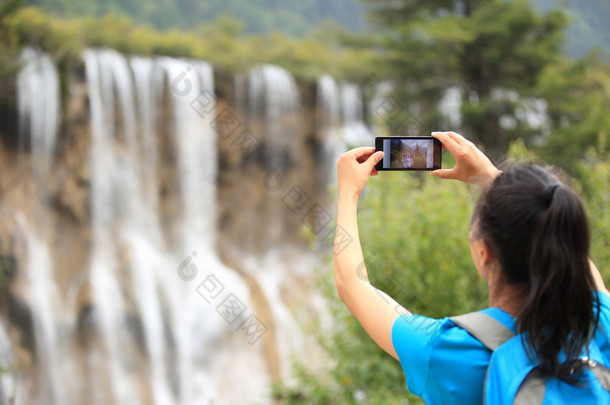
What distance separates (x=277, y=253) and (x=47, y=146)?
5318mm

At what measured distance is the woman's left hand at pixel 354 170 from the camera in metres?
1.10

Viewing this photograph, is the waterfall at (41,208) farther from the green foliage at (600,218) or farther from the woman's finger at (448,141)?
the woman's finger at (448,141)

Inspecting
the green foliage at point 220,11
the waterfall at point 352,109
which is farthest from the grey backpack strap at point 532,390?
the green foliage at point 220,11

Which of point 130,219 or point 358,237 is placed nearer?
point 358,237

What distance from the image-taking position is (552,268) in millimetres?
858

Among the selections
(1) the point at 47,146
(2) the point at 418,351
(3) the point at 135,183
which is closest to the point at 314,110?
(3) the point at 135,183

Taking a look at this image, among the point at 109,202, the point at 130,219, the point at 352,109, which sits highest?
the point at 352,109

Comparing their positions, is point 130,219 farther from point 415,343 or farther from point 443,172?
point 415,343

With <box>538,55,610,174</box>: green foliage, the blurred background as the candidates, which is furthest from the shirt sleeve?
<box>538,55,610,174</box>: green foliage

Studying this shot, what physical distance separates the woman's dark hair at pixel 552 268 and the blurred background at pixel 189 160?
6.49 meters

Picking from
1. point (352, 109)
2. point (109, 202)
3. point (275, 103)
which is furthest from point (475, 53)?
point (109, 202)

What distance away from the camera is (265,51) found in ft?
43.2

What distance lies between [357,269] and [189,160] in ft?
34.8

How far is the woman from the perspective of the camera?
0.86m
